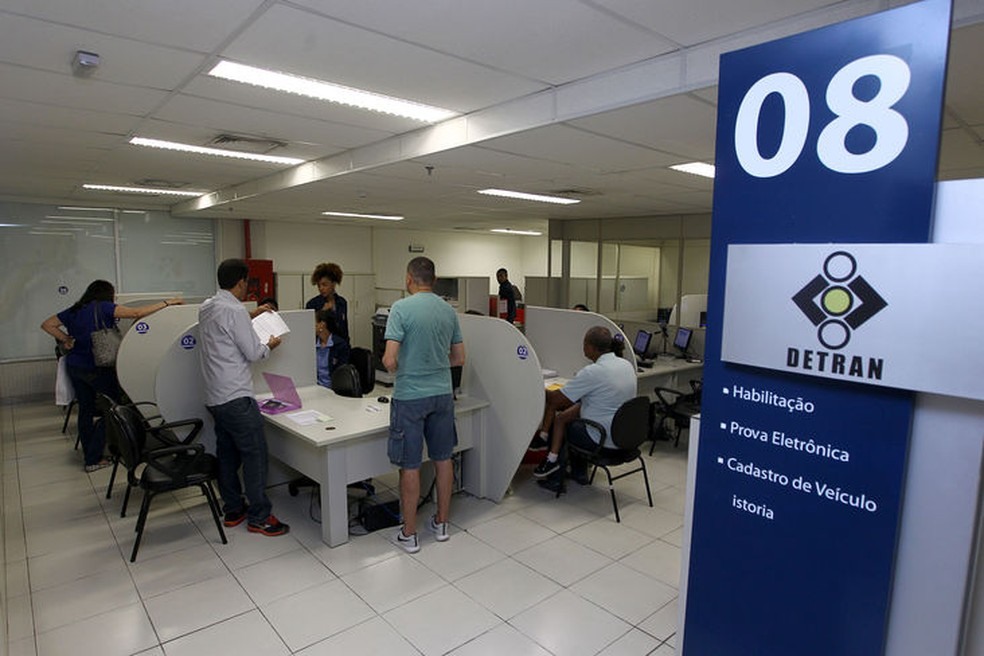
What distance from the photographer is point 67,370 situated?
4469 mm

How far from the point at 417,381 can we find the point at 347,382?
1046 mm

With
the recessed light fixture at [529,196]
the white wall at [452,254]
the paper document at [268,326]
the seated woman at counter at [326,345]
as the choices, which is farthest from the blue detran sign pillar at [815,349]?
the white wall at [452,254]

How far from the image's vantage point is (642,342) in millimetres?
5398

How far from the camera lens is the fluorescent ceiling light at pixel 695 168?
3865 mm

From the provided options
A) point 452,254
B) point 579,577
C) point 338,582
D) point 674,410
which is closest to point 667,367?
point 674,410

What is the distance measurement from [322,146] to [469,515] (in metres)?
2.81

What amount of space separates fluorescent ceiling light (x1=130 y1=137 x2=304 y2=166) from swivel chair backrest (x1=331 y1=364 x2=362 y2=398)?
1.81 meters

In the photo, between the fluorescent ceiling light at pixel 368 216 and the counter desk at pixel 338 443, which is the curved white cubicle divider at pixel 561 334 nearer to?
the counter desk at pixel 338 443

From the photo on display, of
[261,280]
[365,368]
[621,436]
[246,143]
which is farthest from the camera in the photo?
[261,280]

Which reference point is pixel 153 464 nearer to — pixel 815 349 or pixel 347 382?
pixel 347 382

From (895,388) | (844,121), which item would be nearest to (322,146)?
(844,121)

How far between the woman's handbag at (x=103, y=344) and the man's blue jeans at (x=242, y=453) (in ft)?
5.39

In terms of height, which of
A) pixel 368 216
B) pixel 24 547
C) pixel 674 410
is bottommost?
pixel 24 547

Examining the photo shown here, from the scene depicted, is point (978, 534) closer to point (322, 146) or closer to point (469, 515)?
point (469, 515)
